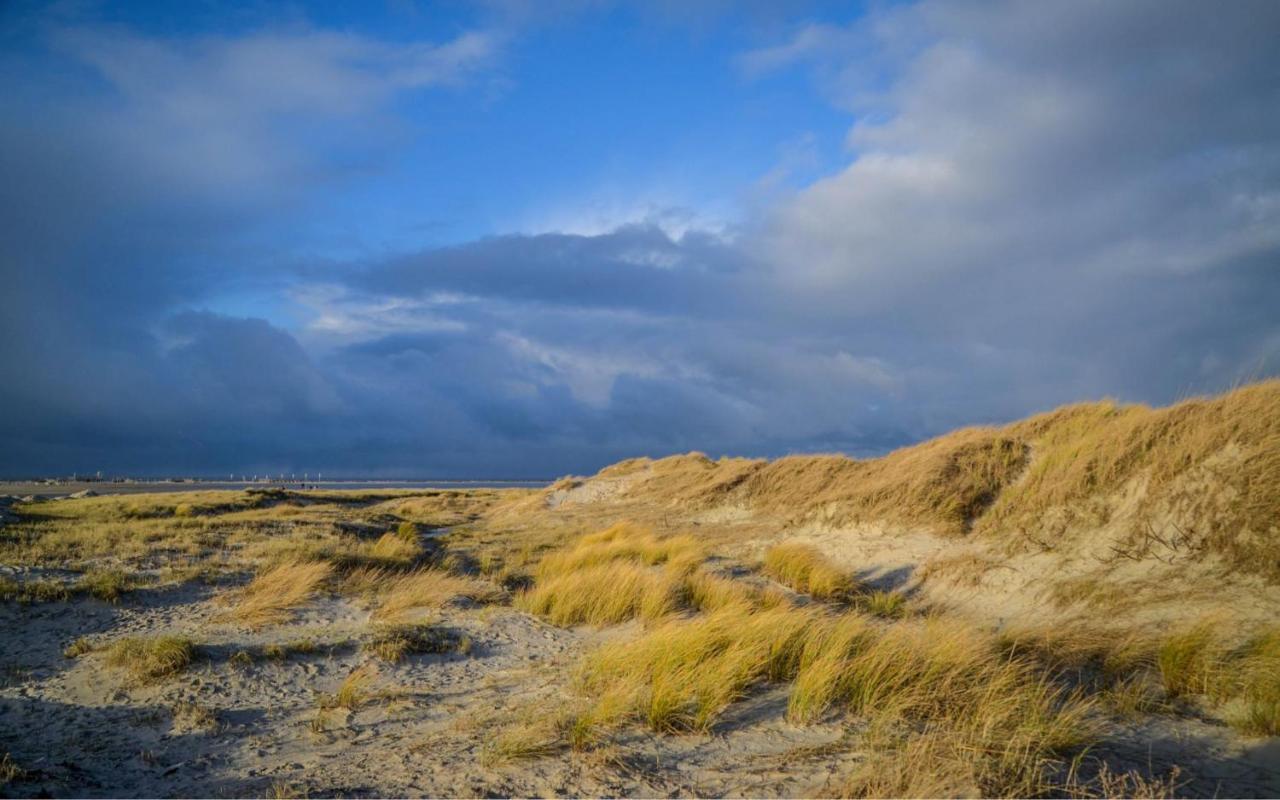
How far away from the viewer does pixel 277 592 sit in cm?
1095

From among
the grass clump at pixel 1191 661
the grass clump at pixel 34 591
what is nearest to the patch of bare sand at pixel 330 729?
the grass clump at pixel 34 591

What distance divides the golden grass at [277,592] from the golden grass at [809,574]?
9.29 meters

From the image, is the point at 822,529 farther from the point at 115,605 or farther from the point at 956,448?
the point at 115,605

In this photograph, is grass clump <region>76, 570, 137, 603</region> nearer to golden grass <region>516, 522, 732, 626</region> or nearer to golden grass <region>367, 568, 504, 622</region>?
golden grass <region>367, 568, 504, 622</region>

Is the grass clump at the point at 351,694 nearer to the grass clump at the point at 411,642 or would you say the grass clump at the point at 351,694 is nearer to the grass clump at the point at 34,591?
the grass clump at the point at 411,642

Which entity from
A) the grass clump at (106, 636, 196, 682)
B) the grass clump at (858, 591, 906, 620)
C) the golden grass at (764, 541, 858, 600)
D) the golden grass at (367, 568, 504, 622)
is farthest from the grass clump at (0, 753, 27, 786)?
the golden grass at (764, 541, 858, 600)

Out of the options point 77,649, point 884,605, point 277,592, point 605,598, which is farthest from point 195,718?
point 884,605

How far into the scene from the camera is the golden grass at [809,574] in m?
13.8

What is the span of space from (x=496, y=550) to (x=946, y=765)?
1736 centimetres

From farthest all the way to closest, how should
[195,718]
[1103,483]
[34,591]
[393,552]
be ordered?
[393,552], [1103,483], [34,591], [195,718]

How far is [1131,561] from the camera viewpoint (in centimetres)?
1133

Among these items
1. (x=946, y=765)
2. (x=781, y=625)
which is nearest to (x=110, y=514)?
(x=781, y=625)

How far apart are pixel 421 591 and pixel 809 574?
803 cm

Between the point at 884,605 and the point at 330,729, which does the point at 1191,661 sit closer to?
the point at 884,605
